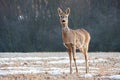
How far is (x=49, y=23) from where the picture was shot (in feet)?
101

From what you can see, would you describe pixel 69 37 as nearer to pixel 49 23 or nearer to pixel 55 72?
pixel 55 72

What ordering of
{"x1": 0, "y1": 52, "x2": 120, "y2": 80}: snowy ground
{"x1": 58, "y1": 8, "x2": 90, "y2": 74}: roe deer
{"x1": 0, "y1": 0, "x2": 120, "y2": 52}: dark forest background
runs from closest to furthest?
{"x1": 0, "y1": 52, "x2": 120, "y2": 80}: snowy ground → {"x1": 58, "y1": 8, "x2": 90, "y2": 74}: roe deer → {"x1": 0, "y1": 0, "x2": 120, "y2": 52}: dark forest background

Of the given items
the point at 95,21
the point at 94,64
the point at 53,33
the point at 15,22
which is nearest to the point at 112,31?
the point at 95,21

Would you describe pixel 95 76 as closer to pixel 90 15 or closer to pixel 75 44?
pixel 75 44

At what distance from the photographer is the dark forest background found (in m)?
29.8

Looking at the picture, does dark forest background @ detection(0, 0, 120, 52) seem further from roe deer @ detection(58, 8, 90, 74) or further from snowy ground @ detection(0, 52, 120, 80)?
roe deer @ detection(58, 8, 90, 74)

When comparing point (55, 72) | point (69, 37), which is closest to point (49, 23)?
point (55, 72)

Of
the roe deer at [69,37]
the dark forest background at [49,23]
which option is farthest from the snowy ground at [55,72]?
the dark forest background at [49,23]

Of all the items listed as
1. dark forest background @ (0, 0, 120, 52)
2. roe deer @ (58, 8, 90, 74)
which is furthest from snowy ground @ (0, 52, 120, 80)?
dark forest background @ (0, 0, 120, 52)

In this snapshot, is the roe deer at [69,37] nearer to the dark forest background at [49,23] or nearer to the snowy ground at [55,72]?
the snowy ground at [55,72]

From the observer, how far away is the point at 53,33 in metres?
30.2

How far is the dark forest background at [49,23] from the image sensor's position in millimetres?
29828

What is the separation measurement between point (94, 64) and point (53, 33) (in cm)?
1259

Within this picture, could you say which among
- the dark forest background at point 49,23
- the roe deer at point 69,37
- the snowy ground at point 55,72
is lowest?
the dark forest background at point 49,23
